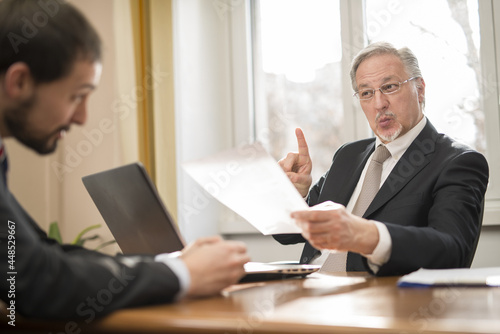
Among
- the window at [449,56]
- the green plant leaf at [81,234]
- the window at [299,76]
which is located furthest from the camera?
Result: the window at [299,76]

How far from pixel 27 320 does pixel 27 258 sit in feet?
0.33

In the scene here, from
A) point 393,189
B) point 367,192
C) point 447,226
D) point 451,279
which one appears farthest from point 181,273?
point 367,192

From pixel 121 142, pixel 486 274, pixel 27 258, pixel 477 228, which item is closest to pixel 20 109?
pixel 27 258

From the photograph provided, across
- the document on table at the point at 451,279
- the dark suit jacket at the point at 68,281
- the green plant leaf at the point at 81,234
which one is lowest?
the green plant leaf at the point at 81,234

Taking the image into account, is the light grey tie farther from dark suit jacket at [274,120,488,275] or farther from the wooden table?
the wooden table

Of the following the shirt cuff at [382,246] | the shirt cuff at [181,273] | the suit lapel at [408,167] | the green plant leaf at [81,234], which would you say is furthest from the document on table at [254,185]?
the green plant leaf at [81,234]

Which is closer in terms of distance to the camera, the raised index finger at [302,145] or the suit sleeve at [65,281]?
the suit sleeve at [65,281]

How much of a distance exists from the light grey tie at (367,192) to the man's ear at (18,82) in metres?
1.18

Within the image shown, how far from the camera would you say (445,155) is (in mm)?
1687

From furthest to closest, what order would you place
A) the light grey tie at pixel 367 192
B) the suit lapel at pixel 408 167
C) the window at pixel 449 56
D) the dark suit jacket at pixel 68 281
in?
1. the window at pixel 449 56
2. the light grey tie at pixel 367 192
3. the suit lapel at pixel 408 167
4. the dark suit jacket at pixel 68 281

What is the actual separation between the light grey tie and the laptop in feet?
1.62

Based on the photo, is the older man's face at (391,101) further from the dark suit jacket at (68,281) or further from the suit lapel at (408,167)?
the dark suit jacket at (68,281)

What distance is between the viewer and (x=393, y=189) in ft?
5.53

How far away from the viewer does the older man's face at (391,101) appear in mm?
1942
